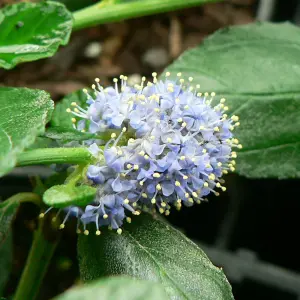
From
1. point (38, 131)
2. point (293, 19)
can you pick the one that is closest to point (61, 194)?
point (38, 131)

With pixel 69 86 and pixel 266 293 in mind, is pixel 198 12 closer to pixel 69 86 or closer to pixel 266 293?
pixel 69 86

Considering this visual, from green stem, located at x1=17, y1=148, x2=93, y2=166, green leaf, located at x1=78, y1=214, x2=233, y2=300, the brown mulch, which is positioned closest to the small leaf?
green stem, located at x1=17, y1=148, x2=93, y2=166

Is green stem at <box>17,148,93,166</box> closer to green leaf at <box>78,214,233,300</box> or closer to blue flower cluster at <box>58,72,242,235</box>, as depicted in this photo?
blue flower cluster at <box>58,72,242,235</box>

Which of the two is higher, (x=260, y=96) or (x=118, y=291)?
(x=118, y=291)

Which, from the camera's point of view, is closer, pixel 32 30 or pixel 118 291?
pixel 118 291

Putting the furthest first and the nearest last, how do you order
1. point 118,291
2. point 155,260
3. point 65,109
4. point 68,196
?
point 65,109
point 155,260
point 68,196
point 118,291

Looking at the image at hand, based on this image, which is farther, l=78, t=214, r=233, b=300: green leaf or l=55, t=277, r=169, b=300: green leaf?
l=78, t=214, r=233, b=300: green leaf

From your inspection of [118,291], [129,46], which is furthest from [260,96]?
[129,46]

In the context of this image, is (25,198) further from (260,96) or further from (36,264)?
(260,96)

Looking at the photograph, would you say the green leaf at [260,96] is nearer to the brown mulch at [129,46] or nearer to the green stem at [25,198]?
the green stem at [25,198]
